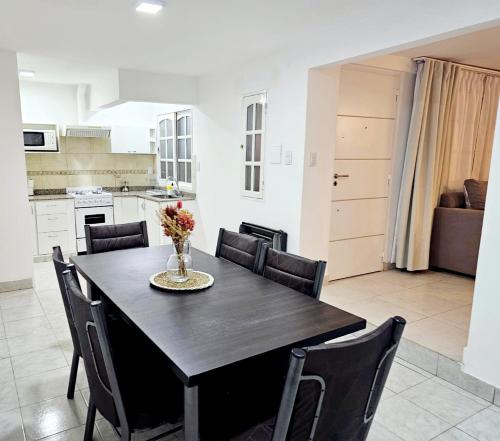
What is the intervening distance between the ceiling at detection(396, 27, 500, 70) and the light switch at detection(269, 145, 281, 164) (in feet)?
5.05

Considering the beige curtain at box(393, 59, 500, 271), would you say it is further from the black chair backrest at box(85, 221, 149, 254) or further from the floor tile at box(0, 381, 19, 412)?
the floor tile at box(0, 381, 19, 412)

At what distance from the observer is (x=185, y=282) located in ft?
6.97

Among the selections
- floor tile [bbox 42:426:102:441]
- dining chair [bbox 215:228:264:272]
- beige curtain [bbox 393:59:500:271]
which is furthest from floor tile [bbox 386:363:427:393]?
beige curtain [bbox 393:59:500:271]

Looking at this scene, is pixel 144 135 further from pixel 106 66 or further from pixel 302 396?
pixel 302 396

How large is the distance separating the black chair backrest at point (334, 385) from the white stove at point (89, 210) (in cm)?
478

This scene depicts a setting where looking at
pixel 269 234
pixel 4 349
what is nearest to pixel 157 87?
pixel 269 234

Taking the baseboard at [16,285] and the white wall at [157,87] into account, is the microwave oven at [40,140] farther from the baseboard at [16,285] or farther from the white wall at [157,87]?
the baseboard at [16,285]

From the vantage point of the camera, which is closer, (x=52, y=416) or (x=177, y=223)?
(x=177, y=223)

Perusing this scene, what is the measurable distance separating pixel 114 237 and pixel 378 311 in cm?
228

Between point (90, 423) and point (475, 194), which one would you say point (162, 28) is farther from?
point (475, 194)

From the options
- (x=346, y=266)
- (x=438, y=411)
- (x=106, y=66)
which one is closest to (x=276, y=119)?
(x=346, y=266)

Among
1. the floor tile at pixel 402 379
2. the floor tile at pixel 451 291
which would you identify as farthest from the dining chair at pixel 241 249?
the floor tile at pixel 451 291

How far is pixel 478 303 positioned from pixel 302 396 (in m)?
1.75

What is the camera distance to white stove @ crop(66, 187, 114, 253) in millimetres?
5434
